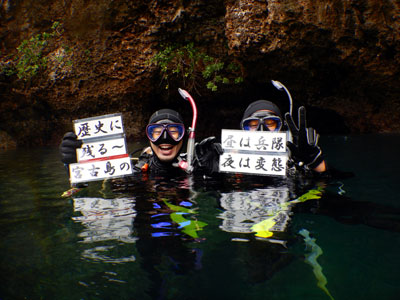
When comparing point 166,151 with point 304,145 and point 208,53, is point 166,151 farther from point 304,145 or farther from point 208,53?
point 208,53

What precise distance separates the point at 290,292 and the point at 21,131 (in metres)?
13.6

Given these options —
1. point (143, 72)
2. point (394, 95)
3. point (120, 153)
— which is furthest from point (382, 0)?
point (120, 153)

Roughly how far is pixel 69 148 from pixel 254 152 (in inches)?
86.0

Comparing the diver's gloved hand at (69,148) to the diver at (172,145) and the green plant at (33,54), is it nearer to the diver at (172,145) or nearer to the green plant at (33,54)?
the diver at (172,145)

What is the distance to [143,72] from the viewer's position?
9797 mm

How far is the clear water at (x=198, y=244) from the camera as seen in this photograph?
1.54 m

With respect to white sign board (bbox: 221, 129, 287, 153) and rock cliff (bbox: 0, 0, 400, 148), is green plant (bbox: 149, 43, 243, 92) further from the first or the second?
white sign board (bbox: 221, 129, 287, 153)

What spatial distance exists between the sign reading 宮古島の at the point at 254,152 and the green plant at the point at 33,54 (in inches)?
404

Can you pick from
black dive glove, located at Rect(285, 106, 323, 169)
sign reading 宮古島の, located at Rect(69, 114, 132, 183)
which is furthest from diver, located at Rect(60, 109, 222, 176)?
black dive glove, located at Rect(285, 106, 323, 169)

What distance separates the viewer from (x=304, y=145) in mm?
3336

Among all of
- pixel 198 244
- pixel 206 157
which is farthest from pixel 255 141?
pixel 198 244

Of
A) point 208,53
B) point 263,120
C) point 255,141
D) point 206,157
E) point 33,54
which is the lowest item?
point 206,157

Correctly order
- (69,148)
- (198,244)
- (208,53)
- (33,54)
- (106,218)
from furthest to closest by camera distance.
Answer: (33,54) → (208,53) → (69,148) → (106,218) → (198,244)

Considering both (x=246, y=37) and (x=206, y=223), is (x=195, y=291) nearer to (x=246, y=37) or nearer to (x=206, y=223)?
(x=206, y=223)
